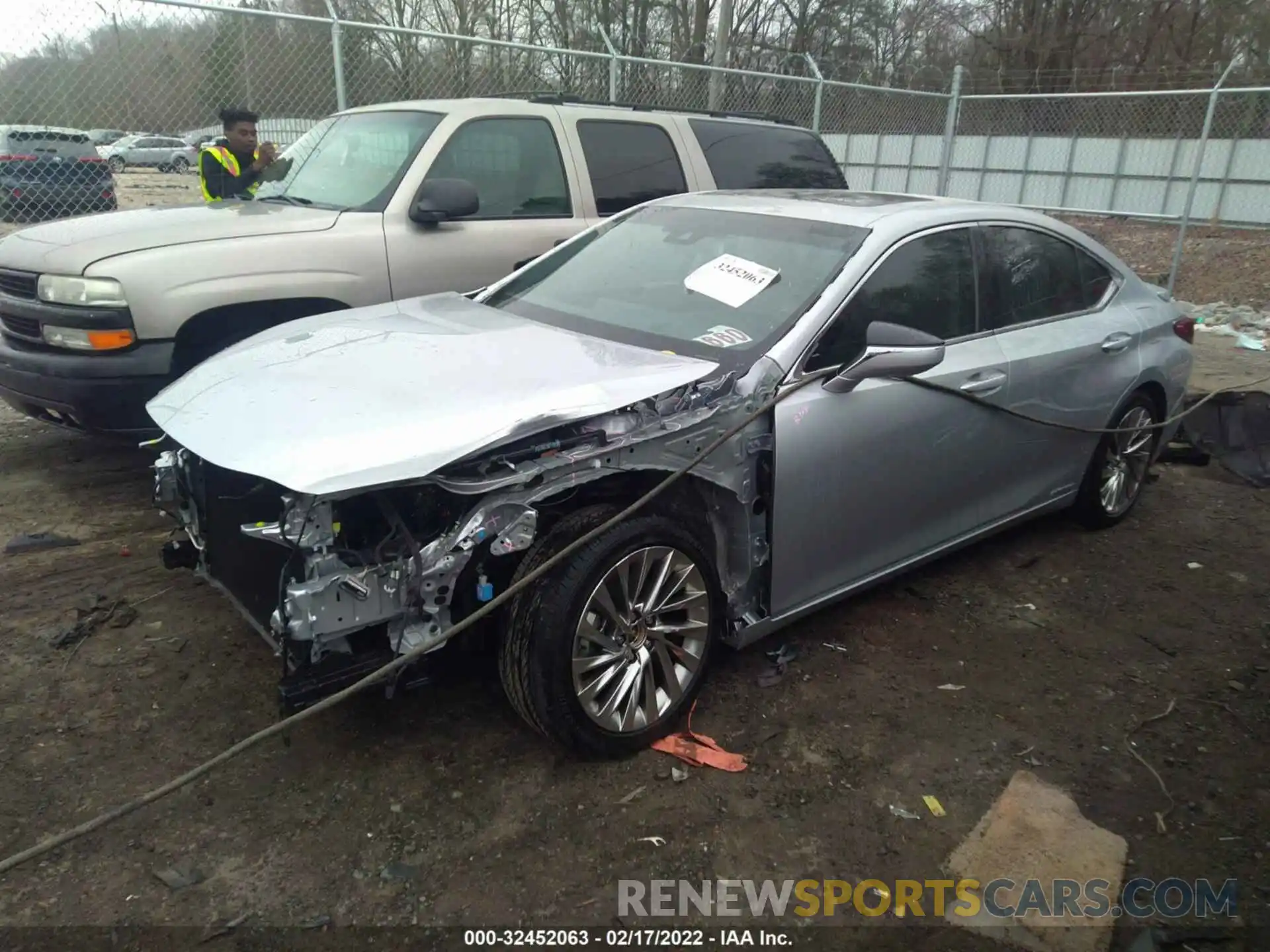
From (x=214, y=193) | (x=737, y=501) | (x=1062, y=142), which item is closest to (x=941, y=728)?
(x=737, y=501)

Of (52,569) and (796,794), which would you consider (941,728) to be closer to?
(796,794)

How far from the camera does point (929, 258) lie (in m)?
3.68

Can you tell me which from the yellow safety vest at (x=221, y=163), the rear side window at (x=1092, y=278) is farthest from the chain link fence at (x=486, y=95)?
the rear side window at (x=1092, y=278)

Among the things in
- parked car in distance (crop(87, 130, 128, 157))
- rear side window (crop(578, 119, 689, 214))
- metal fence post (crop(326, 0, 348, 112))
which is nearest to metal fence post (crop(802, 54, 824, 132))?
rear side window (crop(578, 119, 689, 214))

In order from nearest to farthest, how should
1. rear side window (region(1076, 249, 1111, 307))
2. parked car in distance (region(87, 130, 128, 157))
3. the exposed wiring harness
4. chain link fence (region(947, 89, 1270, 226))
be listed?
1. the exposed wiring harness
2. rear side window (region(1076, 249, 1111, 307))
3. parked car in distance (region(87, 130, 128, 157))
4. chain link fence (region(947, 89, 1270, 226))

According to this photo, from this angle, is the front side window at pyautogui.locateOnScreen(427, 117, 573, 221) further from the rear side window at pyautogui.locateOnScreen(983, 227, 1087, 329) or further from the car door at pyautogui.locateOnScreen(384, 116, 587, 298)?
the rear side window at pyautogui.locateOnScreen(983, 227, 1087, 329)

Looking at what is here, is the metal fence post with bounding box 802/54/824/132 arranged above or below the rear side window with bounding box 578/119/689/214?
above

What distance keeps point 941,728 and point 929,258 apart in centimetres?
187

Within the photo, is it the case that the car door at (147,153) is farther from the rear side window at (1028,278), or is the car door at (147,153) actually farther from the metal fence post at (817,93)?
the rear side window at (1028,278)

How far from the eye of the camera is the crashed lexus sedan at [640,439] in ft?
8.14

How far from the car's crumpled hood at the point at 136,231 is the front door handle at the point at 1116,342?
4018 millimetres

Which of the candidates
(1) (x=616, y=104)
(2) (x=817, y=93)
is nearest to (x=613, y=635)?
(1) (x=616, y=104)

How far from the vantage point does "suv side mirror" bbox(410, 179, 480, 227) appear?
4770 mm

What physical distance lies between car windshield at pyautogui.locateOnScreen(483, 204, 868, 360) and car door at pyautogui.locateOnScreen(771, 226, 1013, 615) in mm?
224
